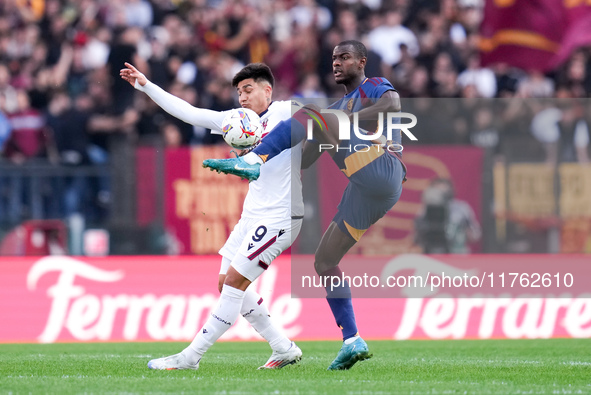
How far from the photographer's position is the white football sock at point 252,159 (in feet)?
23.2

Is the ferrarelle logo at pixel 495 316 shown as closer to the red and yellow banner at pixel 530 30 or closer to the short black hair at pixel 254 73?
the red and yellow banner at pixel 530 30

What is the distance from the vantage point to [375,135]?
25.2ft

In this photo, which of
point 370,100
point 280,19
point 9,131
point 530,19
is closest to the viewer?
point 370,100

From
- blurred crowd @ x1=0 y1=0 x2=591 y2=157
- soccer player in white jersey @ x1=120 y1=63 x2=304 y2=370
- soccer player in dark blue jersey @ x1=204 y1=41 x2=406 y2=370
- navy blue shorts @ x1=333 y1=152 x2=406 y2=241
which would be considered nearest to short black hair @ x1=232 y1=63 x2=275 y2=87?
soccer player in white jersey @ x1=120 y1=63 x2=304 y2=370

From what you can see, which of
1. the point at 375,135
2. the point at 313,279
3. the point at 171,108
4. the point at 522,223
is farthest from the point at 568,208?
the point at 171,108

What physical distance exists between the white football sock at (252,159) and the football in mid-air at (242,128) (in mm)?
211

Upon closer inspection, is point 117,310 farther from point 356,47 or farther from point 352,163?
point 356,47

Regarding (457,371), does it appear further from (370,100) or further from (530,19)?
(530,19)

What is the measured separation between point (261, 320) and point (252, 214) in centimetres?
95

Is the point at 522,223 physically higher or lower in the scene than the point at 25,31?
lower

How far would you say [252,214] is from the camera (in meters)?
7.68

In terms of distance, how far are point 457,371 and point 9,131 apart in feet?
28.2

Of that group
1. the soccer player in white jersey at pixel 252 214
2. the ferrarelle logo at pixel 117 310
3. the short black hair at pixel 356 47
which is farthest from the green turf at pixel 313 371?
the short black hair at pixel 356 47

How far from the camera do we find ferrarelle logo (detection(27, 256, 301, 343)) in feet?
37.4
